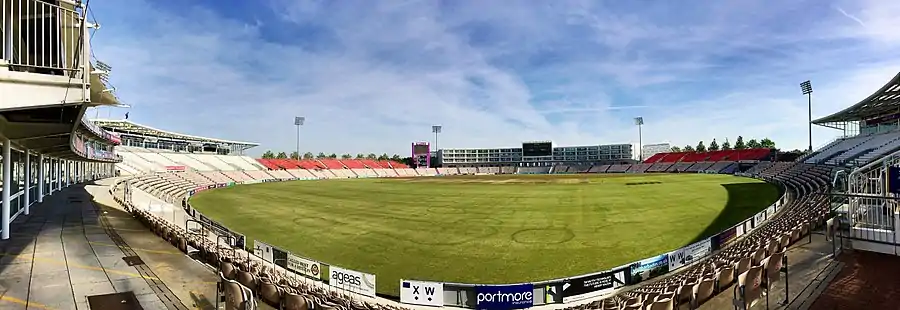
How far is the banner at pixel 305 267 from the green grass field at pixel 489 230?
2031 millimetres

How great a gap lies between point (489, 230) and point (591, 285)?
1129 cm

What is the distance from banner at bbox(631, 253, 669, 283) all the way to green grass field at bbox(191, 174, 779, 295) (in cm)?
192

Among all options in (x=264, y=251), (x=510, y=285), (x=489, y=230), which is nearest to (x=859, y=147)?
(x=489, y=230)

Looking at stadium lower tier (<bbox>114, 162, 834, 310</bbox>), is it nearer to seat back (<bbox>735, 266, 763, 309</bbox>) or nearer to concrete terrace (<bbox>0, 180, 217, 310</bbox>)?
seat back (<bbox>735, 266, 763, 309</bbox>)

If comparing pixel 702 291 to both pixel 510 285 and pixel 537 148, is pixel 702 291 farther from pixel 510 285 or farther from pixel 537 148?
pixel 537 148

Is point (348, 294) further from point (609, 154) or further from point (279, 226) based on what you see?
point (609, 154)

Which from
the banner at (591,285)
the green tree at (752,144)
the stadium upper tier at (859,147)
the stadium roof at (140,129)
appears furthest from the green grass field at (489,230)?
the green tree at (752,144)

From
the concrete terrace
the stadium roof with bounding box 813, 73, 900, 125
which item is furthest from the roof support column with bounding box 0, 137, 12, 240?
the stadium roof with bounding box 813, 73, 900, 125

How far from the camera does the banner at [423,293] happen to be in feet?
37.1

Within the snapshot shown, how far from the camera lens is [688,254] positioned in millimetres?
14594

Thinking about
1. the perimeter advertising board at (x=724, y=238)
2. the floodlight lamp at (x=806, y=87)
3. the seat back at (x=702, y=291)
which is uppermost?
the floodlight lamp at (x=806, y=87)

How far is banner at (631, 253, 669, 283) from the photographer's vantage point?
1299 centimetres

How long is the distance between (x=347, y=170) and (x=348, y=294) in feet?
323

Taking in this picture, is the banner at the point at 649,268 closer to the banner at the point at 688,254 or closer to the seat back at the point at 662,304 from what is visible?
the banner at the point at 688,254
